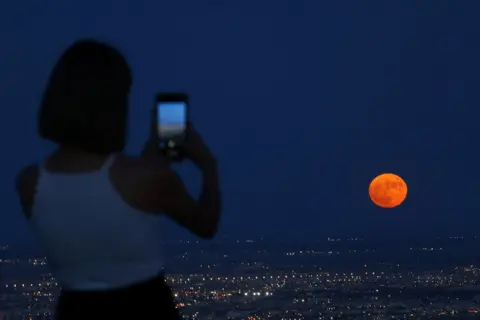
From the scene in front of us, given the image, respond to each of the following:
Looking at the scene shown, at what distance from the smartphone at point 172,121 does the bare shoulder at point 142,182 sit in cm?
13

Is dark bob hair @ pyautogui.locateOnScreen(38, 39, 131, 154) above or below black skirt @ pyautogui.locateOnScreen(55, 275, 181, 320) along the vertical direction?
above

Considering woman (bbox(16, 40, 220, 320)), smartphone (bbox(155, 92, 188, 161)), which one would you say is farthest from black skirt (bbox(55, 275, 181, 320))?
smartphone (bbox(155, 92, 188, 161))

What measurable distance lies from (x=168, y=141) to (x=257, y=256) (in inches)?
3320

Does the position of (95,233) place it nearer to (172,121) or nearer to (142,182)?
(142,182)

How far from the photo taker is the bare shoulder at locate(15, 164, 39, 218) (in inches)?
73.2

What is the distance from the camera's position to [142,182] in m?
1.72

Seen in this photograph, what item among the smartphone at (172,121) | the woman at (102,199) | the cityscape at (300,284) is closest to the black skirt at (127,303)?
the woman at (102,199)

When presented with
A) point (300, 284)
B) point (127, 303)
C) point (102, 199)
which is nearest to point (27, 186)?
Answer: point (102, 199)

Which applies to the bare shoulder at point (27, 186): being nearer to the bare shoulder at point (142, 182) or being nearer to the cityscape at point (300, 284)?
the bare shoulder at point (142, 182)

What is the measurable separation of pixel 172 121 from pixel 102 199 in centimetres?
31

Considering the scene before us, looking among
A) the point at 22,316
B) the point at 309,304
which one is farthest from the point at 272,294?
the point at 22,316

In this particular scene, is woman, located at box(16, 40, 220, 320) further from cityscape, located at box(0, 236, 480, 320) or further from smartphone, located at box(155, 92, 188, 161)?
cityscape, located at box(0, 236, 480, 320)

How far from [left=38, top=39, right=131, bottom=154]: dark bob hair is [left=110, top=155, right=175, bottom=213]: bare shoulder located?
7cm

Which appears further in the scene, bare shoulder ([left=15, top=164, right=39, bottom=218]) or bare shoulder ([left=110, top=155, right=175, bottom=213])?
bare shoulder ([left=15, top=164, right=39, bottom=218])
